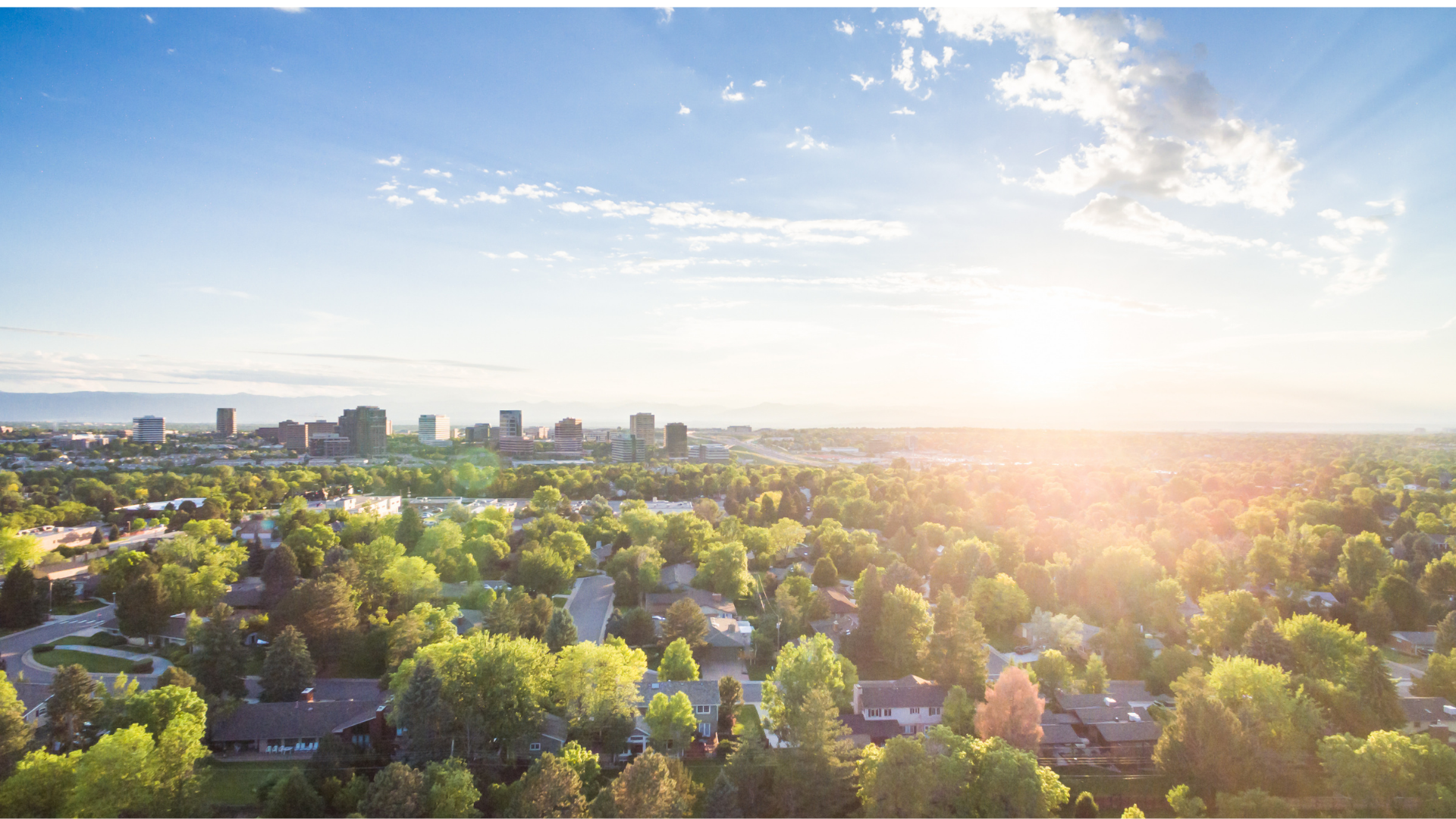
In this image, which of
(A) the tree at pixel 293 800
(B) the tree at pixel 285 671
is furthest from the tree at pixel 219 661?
(A) the tree at pixel 293 800

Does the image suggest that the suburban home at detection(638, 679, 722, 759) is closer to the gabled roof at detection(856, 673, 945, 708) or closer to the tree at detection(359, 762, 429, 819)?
the gabled roof at detection(856, 673, 945, 708)

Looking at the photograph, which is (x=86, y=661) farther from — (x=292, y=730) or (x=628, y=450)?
(x=628, y=450)

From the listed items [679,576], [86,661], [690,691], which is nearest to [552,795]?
[690,691]

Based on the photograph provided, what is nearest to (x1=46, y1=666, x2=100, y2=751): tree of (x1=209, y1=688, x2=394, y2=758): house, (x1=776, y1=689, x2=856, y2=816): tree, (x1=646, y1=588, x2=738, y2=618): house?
(x1=209, y1=688, x2=394, y2=758): house

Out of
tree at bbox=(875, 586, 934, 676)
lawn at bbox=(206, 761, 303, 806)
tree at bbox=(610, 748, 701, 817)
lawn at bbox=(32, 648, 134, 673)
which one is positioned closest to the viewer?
tree at bbox=(610, 748, 701, 817)

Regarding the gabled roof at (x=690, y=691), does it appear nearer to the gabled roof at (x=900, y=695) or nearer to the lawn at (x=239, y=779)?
the gabled roof at (x=900, y=695)
